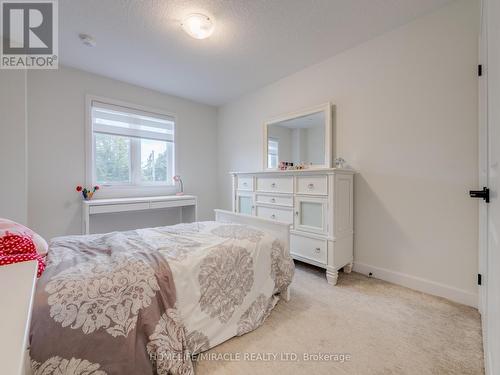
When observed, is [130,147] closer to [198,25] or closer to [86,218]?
[86,218]

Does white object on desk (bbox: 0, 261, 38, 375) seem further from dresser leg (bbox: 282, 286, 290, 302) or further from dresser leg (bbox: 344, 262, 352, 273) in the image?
dresser leg (bbox: 344, 262, 352, 273)

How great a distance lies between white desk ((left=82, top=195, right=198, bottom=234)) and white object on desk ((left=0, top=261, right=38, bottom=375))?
7.16ft

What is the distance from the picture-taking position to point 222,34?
2.22 m

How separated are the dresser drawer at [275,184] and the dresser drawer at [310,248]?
56cm

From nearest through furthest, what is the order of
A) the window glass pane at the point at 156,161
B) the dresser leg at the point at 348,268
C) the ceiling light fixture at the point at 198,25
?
the ceiling light fixture at the point at 198,25 < the dresser leg at the point at 348,268 < the window glass pane at the point at 156,161

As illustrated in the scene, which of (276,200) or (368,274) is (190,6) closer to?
(276,200)

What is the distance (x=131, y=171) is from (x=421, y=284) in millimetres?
3845

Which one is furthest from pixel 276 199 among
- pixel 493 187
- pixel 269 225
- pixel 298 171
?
pixel 493 187

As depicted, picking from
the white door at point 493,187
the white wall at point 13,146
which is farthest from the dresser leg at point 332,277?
the white wall at point 13,146

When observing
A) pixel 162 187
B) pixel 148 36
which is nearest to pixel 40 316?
pixel 148 36

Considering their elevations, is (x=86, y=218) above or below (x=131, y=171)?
below

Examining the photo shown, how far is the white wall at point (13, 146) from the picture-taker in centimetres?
225

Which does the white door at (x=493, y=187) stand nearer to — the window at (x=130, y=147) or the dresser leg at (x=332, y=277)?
the dresser leg at (x=332, y=277)

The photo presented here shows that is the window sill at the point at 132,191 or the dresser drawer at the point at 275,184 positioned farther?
the window sill at the point at 132,191
